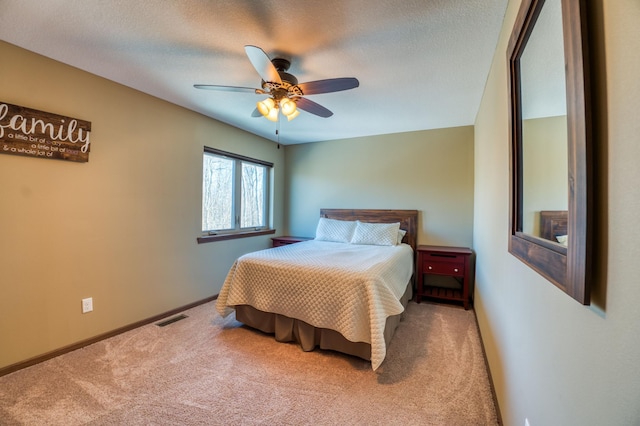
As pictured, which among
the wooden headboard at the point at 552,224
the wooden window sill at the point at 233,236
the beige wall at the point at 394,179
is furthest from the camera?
the beige wall at the point at 394,179

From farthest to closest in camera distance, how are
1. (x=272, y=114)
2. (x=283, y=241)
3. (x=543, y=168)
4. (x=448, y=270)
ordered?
(x=283, y=241), (x=448, y=270), (x=272, y=114), (x=543, y=168)

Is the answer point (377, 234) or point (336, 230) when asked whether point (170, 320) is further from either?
point (377, 234)

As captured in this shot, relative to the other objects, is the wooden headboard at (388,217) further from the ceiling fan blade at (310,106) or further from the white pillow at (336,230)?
the ceiling fan blade at (310,106)

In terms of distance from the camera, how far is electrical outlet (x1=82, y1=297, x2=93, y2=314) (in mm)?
2266

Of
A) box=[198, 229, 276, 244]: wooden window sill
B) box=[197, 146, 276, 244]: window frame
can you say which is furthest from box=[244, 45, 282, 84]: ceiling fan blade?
box=[198, 229, 276, 244]: wooden window sill

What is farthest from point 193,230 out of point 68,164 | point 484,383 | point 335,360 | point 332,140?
point 484,383

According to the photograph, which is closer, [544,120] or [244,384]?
[544,120]

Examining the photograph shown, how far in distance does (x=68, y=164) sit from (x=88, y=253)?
760 millimetres

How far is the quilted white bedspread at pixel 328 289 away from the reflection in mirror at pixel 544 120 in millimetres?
1166

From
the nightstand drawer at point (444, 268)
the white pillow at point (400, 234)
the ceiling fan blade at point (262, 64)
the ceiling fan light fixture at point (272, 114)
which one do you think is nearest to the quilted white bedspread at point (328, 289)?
the nightstand drawer at point (444, 268)

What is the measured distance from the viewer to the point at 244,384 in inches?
70.5

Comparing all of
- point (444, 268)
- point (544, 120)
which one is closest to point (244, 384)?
point (544, 120)

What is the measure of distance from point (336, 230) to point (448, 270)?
1.56 meters

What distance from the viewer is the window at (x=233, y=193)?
11.5ft
